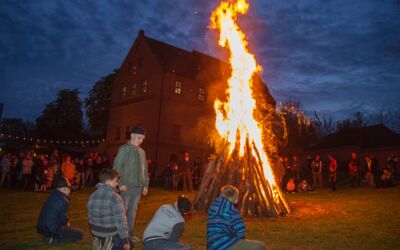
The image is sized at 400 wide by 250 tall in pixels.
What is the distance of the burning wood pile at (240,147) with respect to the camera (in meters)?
11.0

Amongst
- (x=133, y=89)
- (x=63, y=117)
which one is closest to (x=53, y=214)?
(x=133, y=89)

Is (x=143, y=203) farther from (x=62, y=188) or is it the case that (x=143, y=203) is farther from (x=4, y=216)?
(x=62, y=188)

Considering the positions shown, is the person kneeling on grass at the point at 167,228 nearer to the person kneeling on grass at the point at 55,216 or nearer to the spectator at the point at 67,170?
the person kneeling on grass at the point at 55,216

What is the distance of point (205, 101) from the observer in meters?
37.7

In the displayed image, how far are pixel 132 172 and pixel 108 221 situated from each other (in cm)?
162

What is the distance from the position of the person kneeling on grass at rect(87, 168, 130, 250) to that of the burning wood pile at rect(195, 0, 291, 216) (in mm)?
6051

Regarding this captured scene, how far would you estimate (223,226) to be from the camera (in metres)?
5.00

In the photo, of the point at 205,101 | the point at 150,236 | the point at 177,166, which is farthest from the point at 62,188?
the point at 205,101

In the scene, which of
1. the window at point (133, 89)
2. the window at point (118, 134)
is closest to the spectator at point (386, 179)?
the window at point (133, 89)

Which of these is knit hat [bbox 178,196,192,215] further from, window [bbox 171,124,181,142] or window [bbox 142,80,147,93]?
window [bbox 142,80,147,93]

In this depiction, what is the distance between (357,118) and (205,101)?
29731mm

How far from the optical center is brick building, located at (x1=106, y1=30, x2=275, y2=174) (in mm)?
34156

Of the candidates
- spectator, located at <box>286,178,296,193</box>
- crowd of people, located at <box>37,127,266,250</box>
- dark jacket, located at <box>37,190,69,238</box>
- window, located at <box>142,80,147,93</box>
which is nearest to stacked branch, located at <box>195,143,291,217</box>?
dark jacket, located at <box>37,190,69,238</box>

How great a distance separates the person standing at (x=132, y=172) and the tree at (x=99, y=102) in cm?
3883
